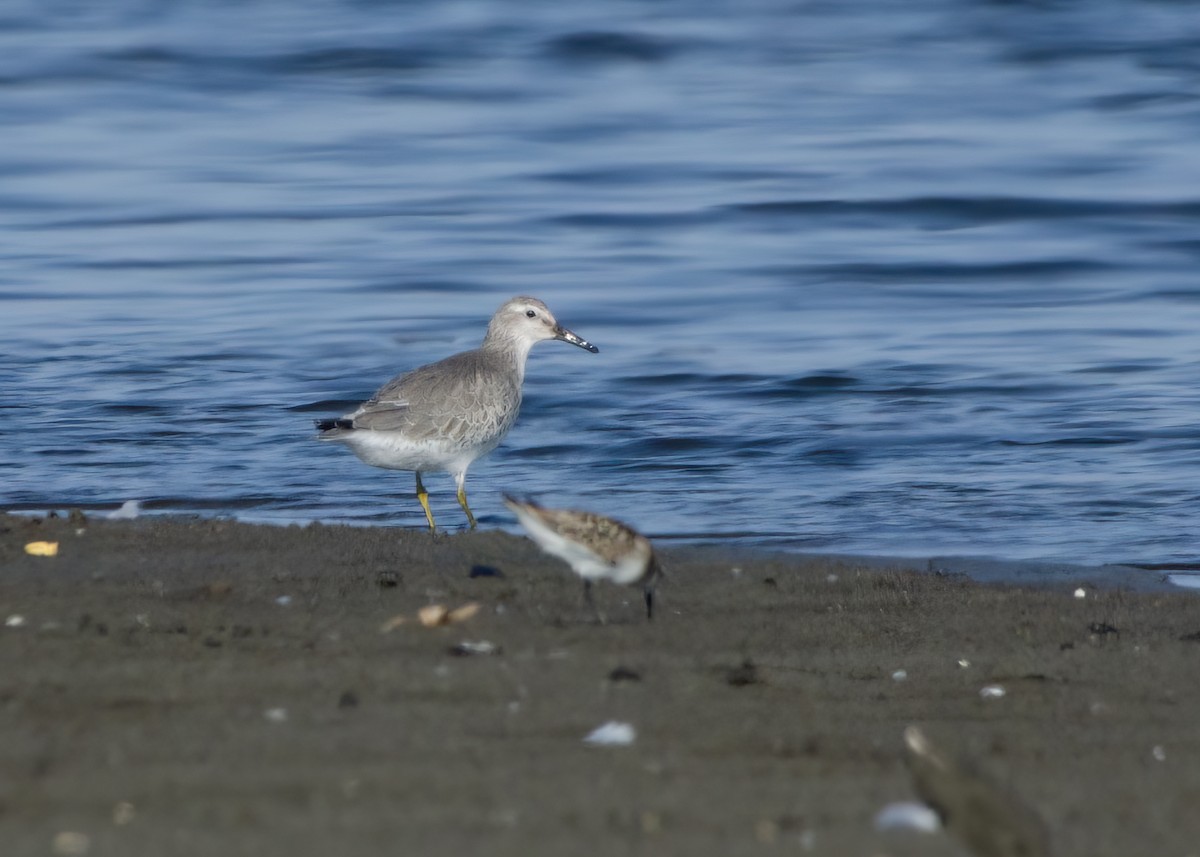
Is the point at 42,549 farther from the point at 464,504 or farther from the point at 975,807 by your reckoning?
the point at 975,807

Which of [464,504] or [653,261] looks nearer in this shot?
[464,504]

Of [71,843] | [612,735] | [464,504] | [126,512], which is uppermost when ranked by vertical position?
[71,843]

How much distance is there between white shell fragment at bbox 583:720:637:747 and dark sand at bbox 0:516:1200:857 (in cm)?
3

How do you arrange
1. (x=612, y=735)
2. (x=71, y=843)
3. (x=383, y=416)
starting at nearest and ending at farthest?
(x=71, y=843) → (x=612, y=735) → (x=383, y=416)

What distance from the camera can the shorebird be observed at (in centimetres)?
322

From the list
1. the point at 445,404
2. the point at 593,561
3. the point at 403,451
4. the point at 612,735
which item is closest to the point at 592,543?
the point at 593,561

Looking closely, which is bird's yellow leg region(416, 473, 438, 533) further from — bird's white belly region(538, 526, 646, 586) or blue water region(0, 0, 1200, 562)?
bird's white belly region(538, 526, 646, 586)

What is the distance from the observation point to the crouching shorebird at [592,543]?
518 centimetres

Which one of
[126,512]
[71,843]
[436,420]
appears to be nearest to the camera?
[71,843]

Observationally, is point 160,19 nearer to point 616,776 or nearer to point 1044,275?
point 1044,275

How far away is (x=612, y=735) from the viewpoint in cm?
397

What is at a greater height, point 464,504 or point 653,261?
point 464,504

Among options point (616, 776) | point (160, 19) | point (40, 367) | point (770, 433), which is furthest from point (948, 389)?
point (160, 19)

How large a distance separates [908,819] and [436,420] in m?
4.84
